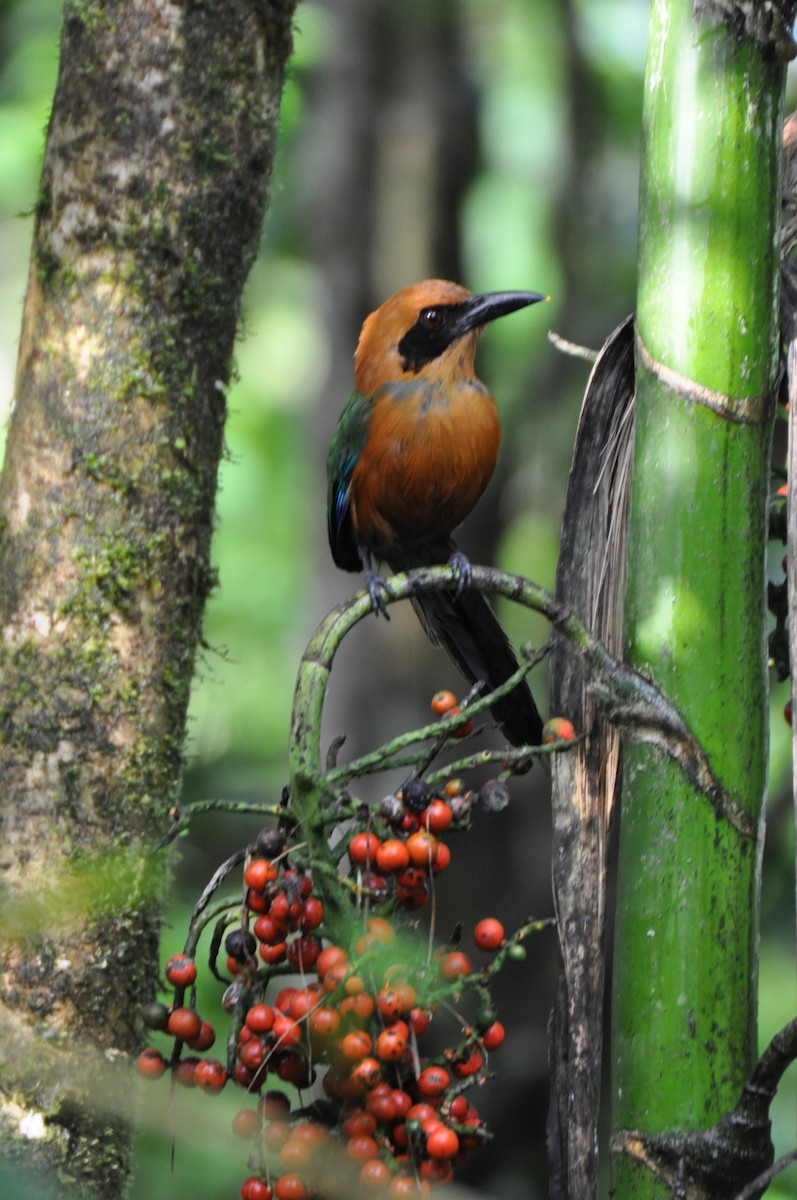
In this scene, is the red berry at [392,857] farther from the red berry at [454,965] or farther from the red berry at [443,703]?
the red berry at [443,703]

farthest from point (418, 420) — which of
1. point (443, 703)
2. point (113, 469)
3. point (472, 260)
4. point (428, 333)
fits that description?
point (472, 260)

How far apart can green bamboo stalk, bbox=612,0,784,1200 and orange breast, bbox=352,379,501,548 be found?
1.39m

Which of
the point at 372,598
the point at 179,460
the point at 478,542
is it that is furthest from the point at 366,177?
the point at 372,598

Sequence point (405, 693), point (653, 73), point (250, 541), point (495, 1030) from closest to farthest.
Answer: point (495, 1030), point (653, 73), point (405, 693), point (250, 541)

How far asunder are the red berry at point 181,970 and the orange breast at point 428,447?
1.88m

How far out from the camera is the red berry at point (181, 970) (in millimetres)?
1352

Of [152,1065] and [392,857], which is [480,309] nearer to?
[392,857]

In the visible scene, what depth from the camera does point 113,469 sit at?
231 centimetres

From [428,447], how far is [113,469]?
0.97 meters

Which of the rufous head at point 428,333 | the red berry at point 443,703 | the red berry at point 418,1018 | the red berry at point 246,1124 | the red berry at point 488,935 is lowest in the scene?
the red berry at point 246,1124

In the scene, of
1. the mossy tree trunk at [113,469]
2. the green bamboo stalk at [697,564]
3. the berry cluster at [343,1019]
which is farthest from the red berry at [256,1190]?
the mossy tree trunk at [113,469]

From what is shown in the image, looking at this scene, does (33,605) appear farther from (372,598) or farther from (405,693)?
(405,693)

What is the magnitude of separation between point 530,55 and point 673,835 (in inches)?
190

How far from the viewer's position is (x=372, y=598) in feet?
5.00
